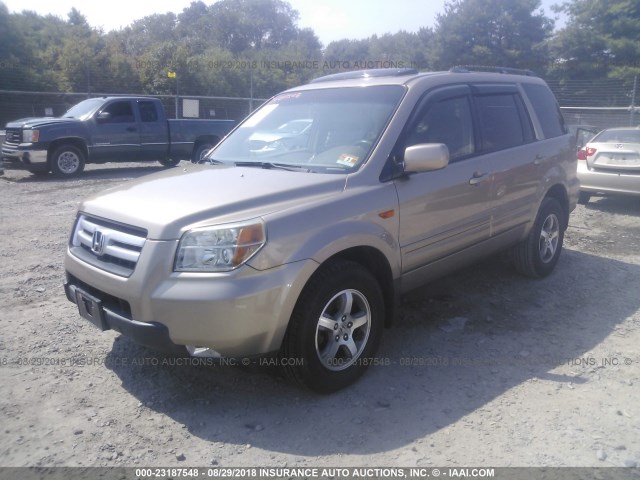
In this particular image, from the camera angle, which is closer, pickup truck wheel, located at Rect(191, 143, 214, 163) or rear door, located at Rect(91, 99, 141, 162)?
rear door, located at Rect(91, 99, 141, 162)

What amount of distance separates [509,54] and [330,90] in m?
33.8

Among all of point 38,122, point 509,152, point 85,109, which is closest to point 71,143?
point 38,122

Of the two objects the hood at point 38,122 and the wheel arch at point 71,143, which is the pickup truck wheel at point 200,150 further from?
the hood at point 38,122

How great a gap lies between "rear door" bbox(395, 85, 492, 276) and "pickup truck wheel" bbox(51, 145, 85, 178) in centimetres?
1012

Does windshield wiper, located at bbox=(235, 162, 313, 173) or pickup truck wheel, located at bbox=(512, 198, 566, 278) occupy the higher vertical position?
windshield wiper, located at bbox=(235, 162, 313, 173)

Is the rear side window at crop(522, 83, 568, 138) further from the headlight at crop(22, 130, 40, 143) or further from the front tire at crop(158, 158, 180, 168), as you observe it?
the front tire at crop(158, 158, 180, 168)

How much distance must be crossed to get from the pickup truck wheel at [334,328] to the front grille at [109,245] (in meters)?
0.96

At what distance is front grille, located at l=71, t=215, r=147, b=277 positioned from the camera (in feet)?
10.1

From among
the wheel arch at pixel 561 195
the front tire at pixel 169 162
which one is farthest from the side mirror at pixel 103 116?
the wheel arch at pixel 561 195

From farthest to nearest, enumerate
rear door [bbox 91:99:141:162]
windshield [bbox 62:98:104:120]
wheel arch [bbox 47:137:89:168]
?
windshield [bbox 62:98:104:120]
rear door [bbox 91:99:141:162]
wheel arch [bbox 47:137:89:168]

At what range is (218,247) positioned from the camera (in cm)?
291

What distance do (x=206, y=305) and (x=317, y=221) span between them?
800 mm

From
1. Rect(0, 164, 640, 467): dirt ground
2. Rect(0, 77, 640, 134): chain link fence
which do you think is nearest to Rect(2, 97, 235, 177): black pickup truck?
Rect(0, 77, 640, 134): chain link fence

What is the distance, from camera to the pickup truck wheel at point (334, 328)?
315cm
